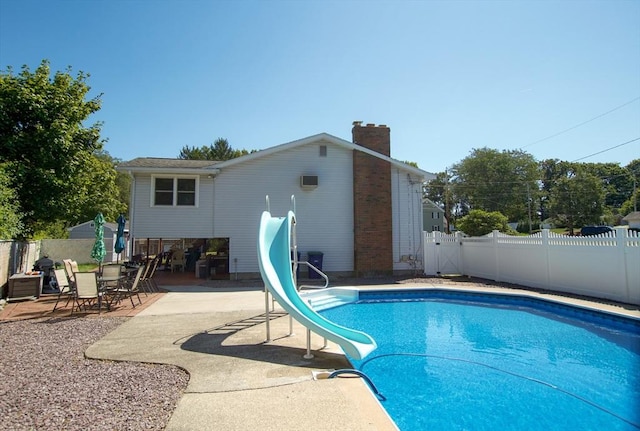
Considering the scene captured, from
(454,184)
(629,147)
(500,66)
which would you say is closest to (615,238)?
(500,66)

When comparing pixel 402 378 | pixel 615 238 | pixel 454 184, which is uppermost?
pixel 454 184

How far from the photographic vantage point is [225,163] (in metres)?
15.3

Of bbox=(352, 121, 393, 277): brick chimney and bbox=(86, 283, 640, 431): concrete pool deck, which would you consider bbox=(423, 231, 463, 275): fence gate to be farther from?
bbox=(86, 283, 640, 431): concrete pool deck

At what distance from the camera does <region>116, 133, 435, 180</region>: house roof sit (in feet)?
47.7

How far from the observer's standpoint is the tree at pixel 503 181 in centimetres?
5612

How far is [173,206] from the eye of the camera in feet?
49.1

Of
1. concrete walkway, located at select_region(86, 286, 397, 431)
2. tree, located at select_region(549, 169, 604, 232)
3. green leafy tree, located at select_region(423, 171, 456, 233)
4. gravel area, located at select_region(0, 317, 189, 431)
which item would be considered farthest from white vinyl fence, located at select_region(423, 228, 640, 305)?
green leafy tree, located at select_region(423, 171, 456, 233)

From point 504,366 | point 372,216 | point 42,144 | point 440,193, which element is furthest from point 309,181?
point 440,193

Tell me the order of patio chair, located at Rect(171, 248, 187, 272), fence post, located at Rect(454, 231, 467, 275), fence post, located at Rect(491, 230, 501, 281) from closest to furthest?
fence post, located at Rect(491, 230, 501, 281) → fence post, located at Rect(454, 231, 467, 275) → patio chair, located at Rect(171, 248, 187, 272)

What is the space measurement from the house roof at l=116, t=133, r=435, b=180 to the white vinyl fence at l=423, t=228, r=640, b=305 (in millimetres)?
4121

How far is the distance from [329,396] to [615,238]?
388 inches

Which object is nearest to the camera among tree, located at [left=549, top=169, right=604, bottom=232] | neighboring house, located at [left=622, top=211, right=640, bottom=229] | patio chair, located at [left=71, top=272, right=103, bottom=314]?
patio chair, located at [left=71, top=272, right=103, bottom=314]

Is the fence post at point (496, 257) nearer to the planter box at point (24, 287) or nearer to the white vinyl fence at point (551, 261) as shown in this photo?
the white vinyl fence at point (551, 261)

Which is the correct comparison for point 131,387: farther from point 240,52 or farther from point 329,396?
point 240,52
